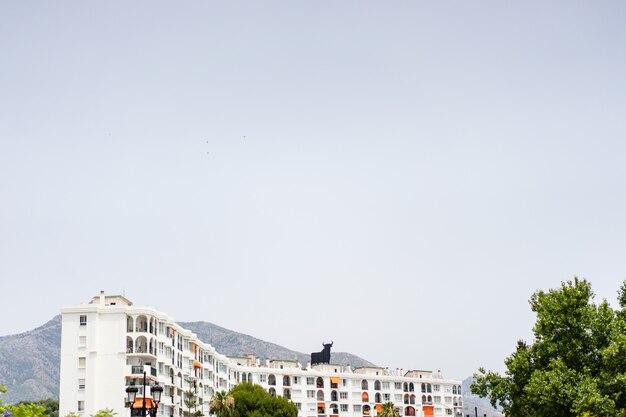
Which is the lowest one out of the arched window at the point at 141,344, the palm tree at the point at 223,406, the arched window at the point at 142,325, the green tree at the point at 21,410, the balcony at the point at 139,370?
the green tree at the point at 21,410

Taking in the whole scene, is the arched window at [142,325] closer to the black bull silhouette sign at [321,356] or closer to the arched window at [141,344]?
the arched window at [141,344]

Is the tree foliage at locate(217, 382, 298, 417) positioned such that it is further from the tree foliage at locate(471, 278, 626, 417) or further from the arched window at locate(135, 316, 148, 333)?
the tree foliage at locate(471, 278, 626, 417)

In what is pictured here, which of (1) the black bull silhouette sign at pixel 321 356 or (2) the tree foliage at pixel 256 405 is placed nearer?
(2) the tree foliage at pixel 256 405

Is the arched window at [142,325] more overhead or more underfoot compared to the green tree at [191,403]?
more overhead

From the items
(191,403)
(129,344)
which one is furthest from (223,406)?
(129,344)

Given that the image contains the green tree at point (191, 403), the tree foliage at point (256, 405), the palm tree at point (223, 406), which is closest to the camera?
the green tree at point (191, 403)

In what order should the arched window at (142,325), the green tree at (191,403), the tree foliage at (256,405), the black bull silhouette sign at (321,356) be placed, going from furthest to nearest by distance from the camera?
the black bull silhouette sign at (321,356)
the tree foliage at (256,405)
the green tree at (191,403)
the arched window at (142,325)

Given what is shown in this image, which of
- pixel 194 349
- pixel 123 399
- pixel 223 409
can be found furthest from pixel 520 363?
pixel 194 349

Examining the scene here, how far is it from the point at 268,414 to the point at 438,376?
75.1 m

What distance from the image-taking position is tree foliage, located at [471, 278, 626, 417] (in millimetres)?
45469

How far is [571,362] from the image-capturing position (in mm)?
47781

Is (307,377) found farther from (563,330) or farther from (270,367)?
(563,330)

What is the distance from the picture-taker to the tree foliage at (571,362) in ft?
149

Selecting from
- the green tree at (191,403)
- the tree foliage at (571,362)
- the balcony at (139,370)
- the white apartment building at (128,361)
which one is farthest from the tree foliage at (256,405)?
the tree foliage at (571,362)
